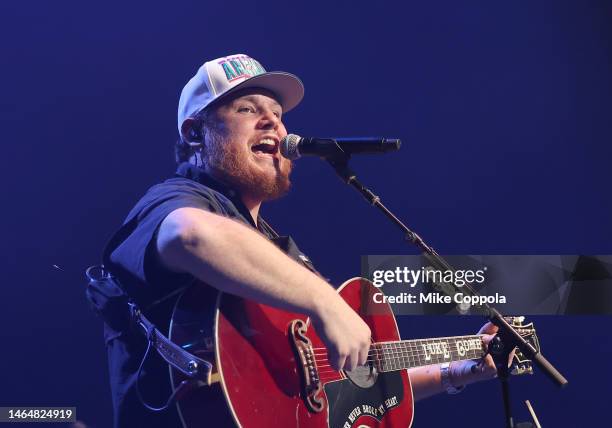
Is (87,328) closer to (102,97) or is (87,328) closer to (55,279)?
(55,279)

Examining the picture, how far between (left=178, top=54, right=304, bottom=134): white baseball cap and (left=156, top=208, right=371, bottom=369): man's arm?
0.78 m

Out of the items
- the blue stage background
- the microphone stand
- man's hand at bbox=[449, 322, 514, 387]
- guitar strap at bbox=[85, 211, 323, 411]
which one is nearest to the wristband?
man's hand at bbox=[449, 322, 514, 387]

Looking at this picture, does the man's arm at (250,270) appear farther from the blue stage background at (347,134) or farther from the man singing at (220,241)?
the blue stage background at (347,134)

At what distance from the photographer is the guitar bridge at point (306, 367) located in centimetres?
165

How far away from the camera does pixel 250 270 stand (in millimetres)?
1472

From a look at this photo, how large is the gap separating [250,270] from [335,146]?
21.4 inches

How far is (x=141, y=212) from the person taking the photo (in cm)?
161

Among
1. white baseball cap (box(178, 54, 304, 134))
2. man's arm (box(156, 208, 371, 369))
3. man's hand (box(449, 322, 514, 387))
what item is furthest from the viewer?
man's hand (box(449, 322, 514, 387))

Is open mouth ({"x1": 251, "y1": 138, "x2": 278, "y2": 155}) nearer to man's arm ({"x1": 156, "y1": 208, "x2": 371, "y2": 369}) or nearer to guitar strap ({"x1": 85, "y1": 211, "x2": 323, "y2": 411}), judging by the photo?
guitar strap ({"x1": 85, "y1": 211, "x2": 323, "y2": 411})

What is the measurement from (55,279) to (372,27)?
1.57m

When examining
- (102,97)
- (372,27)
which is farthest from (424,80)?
(102,97)

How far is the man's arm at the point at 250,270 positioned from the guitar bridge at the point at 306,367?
0.08 m

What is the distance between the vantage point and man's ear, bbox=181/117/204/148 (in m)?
2.22

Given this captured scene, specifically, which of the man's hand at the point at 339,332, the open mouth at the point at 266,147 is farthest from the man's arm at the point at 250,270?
the open mouth at the point at 266,147
